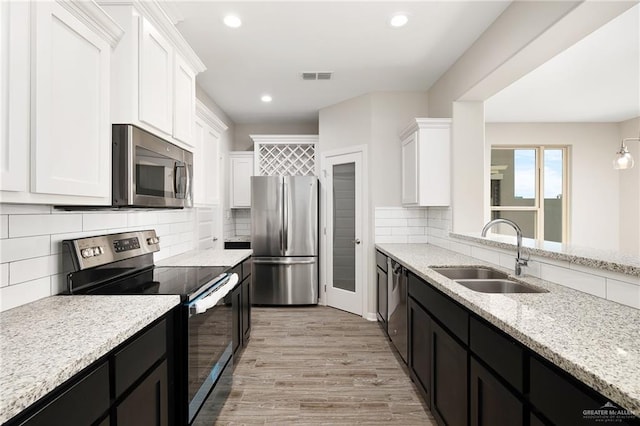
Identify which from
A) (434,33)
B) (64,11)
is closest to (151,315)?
(64,11)

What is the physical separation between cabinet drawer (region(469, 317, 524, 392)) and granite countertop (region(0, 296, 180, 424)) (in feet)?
4.28

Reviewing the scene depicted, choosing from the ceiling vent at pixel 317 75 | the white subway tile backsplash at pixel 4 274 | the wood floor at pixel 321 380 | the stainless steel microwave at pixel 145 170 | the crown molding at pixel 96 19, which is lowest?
the wood floor at pixel 321 380

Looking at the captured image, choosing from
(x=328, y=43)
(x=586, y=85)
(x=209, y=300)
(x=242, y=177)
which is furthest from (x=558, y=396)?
(x=242, y=177)

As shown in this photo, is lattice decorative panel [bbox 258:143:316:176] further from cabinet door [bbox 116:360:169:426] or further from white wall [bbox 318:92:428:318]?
cabinet door [bbox 116:360:169:426]

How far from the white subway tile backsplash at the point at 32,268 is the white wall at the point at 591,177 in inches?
242

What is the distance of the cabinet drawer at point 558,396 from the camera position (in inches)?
32.6

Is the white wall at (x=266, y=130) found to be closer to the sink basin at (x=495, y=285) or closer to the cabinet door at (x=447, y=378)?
the sink basin at (x=495, y=285)

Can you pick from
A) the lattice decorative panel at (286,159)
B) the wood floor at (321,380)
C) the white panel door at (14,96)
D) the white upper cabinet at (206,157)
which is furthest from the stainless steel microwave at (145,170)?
the lattice decorative panel at (286,159)

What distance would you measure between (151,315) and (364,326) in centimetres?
273

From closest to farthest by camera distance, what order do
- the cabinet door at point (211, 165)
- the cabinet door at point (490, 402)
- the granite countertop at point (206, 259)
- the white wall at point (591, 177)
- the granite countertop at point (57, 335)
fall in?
the granite countertop at point (57, 335) → the cabinet door at point (490, 402) → the granite countertop at point (206, 259) → the cabinet door at point (211, 165) → the white wall at point (591, 177)

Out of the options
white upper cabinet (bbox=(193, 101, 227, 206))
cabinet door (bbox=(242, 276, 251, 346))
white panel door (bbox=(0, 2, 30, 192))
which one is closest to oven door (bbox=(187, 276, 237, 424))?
cabinet door (bbox=(242, 276, 251, 346))

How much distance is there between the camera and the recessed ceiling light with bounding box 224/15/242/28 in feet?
7.75

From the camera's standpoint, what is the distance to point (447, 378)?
5.61ft

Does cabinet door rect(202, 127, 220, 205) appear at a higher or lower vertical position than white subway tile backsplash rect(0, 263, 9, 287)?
higher
